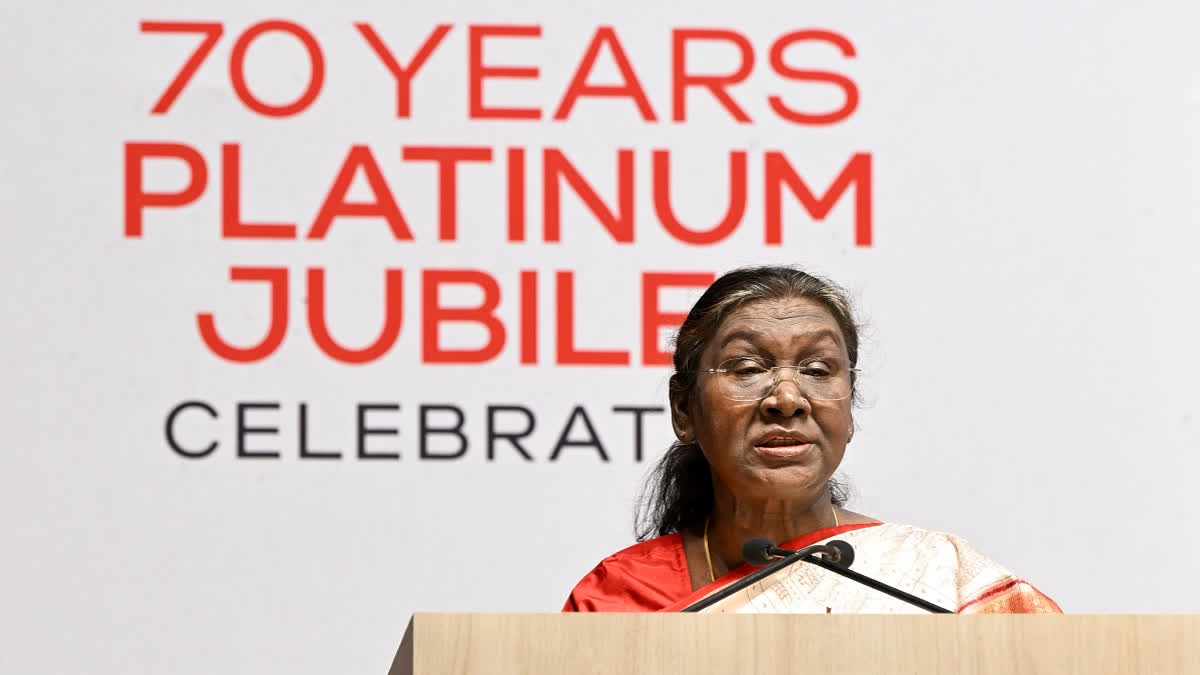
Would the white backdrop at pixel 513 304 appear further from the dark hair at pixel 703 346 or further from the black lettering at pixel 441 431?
the dark hair at pixel 703 346

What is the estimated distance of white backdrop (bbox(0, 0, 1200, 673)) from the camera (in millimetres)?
3096

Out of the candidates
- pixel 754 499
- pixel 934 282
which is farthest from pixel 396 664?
pixel 934 282

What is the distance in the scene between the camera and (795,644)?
1438 millimetres

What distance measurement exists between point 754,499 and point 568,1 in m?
1.29

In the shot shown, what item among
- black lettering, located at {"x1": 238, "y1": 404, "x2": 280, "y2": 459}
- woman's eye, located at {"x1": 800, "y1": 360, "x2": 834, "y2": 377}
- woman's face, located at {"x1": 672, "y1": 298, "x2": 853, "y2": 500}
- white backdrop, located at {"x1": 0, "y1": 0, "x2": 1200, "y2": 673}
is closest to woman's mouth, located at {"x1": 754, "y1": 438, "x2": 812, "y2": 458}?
woman's face, located at {"x1": 672, "y1": 298, "x2": 853, "y2": 500}

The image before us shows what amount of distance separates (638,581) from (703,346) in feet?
1.19


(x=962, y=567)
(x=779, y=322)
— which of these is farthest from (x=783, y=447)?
(x=962, y=567)

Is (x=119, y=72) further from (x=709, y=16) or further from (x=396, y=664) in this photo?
(x=396, y=664)

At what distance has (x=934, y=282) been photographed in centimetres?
319

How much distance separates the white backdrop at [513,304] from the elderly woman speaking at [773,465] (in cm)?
72

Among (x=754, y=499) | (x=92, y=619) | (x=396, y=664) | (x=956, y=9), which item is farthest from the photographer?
(x=956, y=9)

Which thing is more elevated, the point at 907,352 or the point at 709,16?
the point at 709,16

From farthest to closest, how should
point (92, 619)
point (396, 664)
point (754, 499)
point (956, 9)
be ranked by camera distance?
1. point (956, 9)
2. point (92, 619)
3. point (754, 499)
4. point (396, 664)

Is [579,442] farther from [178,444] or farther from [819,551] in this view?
[819,551]
